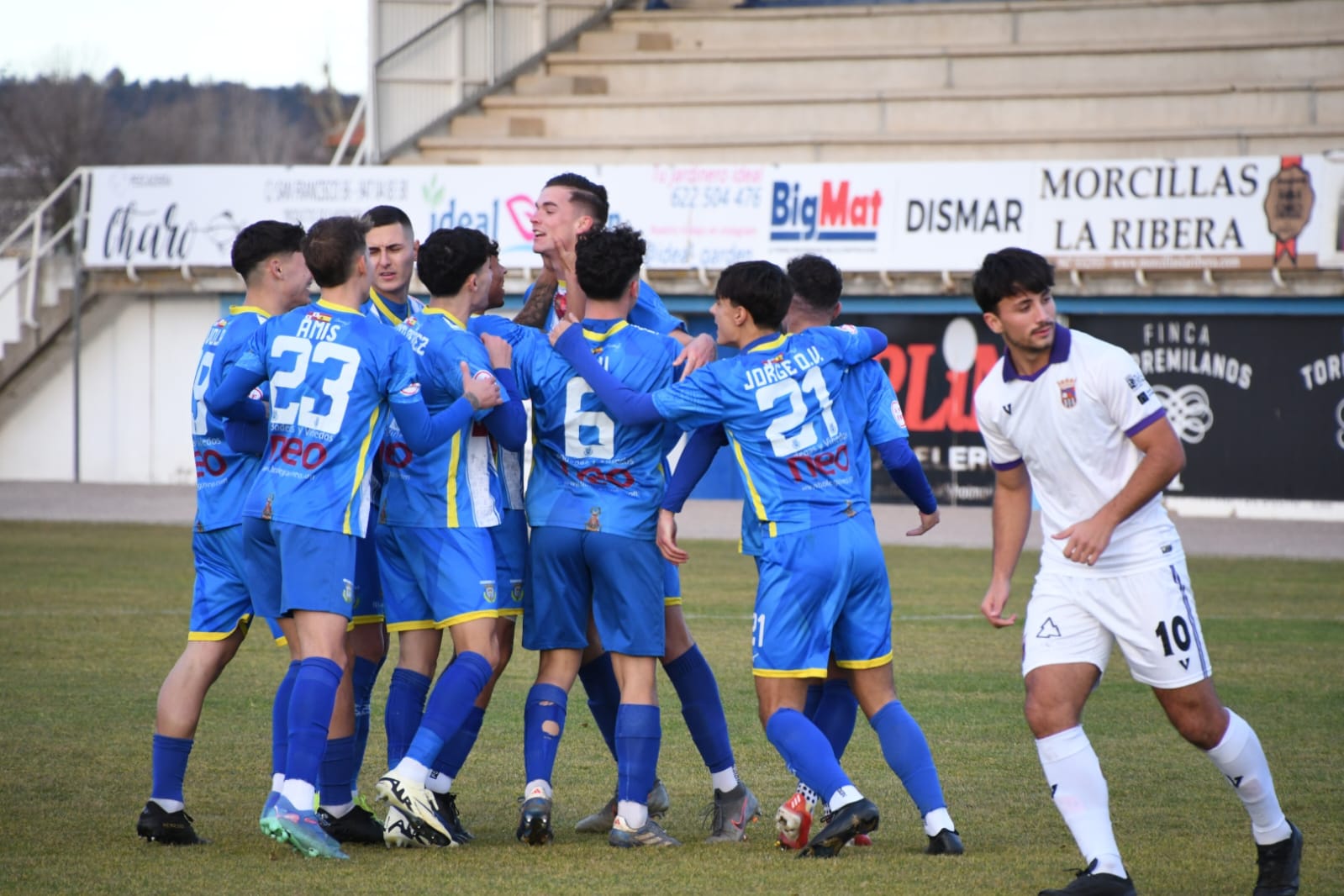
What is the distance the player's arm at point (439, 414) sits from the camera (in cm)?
554

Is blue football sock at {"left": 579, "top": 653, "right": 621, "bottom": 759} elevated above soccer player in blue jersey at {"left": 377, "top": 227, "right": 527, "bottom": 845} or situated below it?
below

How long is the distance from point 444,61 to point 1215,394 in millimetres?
14481

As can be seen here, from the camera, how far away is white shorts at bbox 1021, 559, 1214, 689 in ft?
16.1

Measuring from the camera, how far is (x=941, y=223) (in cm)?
2242

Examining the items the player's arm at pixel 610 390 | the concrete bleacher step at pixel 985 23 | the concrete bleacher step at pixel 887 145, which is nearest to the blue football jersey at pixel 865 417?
the player's arm at pixel 610 390

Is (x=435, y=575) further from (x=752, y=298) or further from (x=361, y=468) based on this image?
(x=752, y=298)

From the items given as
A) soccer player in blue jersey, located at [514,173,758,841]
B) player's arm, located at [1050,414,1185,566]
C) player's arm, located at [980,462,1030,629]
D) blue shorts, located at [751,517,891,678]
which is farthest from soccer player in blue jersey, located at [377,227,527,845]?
player's arm, located at [1050,414,1185,566]

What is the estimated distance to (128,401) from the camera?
27.1m

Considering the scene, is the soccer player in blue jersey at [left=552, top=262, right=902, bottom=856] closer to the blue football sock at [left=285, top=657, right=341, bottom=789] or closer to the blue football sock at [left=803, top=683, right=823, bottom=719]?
the blue football sock at [left=803, top=683, right=823, bottom=719]

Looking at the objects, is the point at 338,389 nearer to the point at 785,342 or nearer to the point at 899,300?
the point at 785,342

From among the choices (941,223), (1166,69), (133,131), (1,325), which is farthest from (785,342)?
(133,131)

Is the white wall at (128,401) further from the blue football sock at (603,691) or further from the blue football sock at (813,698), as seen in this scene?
the blue football sock at (813,698)

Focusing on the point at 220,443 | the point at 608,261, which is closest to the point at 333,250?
the point at 220,443

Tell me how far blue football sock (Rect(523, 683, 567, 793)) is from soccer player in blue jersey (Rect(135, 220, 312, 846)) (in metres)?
1.11
